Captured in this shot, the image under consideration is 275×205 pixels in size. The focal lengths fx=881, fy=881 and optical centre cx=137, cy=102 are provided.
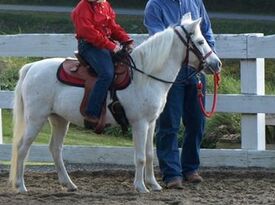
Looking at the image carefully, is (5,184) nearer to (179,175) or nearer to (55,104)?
(55,104)

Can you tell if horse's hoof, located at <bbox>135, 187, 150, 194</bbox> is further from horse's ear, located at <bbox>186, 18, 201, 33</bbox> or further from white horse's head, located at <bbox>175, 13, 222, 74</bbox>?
horse's ear, located at <bbox>186, 18, 201, 33</bbox>

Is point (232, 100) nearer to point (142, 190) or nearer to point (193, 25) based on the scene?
point (193, 25)

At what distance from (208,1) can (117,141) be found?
25.2 meters

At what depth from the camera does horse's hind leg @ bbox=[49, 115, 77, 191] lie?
9.15 m

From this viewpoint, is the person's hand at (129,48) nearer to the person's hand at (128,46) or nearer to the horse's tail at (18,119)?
the person's hand at (128,46)

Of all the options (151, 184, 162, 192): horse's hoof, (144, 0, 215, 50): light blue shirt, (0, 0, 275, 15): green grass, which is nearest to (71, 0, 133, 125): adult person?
(144, 0, 215, 50): light blue shirt

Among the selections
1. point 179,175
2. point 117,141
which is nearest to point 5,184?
point 179,175

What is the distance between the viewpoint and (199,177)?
31.1 ft

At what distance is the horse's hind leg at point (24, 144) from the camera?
352 inches

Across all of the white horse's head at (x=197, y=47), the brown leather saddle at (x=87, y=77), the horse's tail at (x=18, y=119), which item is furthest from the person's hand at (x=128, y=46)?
the horse's tail at (x=18, y=119)

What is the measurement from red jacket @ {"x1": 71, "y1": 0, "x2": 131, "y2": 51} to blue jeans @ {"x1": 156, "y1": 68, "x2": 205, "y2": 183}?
0.95m

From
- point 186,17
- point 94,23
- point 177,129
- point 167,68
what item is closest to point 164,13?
point 186,17

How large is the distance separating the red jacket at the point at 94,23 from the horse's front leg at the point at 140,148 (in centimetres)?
81

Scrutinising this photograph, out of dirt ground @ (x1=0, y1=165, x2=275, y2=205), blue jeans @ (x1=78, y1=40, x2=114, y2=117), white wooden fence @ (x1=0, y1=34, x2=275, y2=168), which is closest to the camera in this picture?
dirt ground @ (x1=0, y1=165, x2=275, y2=205)
